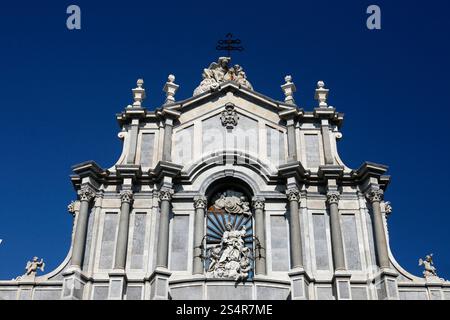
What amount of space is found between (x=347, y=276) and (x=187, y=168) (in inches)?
268

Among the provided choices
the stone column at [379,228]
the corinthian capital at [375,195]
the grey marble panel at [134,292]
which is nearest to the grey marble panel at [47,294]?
the grey marble panel at [134,292]

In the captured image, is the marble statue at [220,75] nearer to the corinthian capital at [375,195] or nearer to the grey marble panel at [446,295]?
the corinthian capital at [375,195]

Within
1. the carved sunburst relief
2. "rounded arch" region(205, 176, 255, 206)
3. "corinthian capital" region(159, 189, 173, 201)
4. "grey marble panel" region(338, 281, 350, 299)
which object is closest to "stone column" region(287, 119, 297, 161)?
"rounded arch" region(205, 176, 255, 206)

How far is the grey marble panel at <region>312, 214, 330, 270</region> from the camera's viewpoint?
75.3 feet

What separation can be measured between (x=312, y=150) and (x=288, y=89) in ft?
10.1

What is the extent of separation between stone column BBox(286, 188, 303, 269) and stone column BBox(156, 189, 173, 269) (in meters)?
4.08

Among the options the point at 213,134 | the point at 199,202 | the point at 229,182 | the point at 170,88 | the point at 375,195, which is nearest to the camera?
the point at 375,195

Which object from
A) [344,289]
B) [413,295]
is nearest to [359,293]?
[344,289]

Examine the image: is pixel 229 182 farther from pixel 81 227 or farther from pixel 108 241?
pixel 81 227

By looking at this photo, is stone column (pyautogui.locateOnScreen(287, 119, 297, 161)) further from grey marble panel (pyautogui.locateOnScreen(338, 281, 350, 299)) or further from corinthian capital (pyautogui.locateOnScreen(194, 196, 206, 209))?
grey marble panel (pyautogui.locateOnScreen(338, 281, 350, 299))

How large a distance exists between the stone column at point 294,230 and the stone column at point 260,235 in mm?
936

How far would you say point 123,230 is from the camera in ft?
76.0
